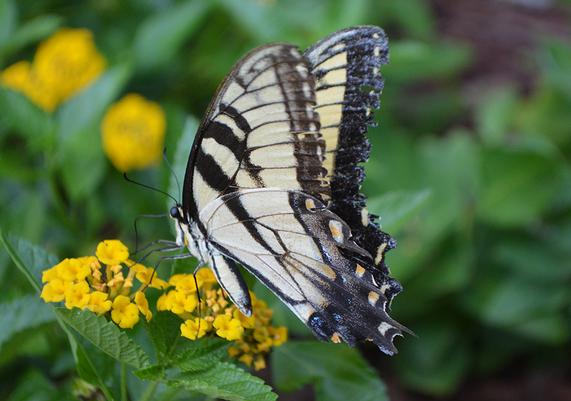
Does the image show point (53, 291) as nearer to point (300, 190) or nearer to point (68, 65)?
point (300, 190)

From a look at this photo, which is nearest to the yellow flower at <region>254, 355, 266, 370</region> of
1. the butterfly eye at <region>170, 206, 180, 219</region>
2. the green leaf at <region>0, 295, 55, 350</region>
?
the butterfly eye at <region>170, 206, 180, 219</region>

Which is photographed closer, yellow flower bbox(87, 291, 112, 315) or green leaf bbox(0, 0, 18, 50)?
yellow flower bbox(87, 291, 112, 315)

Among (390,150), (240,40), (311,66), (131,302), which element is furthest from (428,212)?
(131,302)

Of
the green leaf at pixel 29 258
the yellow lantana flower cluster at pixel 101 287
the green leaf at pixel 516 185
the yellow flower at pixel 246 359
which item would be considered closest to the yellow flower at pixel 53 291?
the yellow lantana flower cluster at pixel 101 287

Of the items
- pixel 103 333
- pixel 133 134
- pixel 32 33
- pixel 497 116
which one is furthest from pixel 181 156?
pixel 497 116

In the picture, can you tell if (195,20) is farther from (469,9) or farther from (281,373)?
(469,9)

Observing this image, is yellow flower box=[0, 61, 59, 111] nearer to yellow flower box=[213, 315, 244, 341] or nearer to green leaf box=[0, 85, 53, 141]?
green leaf box=[0, 85, 53, 141]

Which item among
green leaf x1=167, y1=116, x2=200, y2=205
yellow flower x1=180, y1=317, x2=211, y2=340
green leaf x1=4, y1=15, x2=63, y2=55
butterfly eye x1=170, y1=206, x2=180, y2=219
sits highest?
green leaf x1=4, y1=15, x2=63, y2=55
